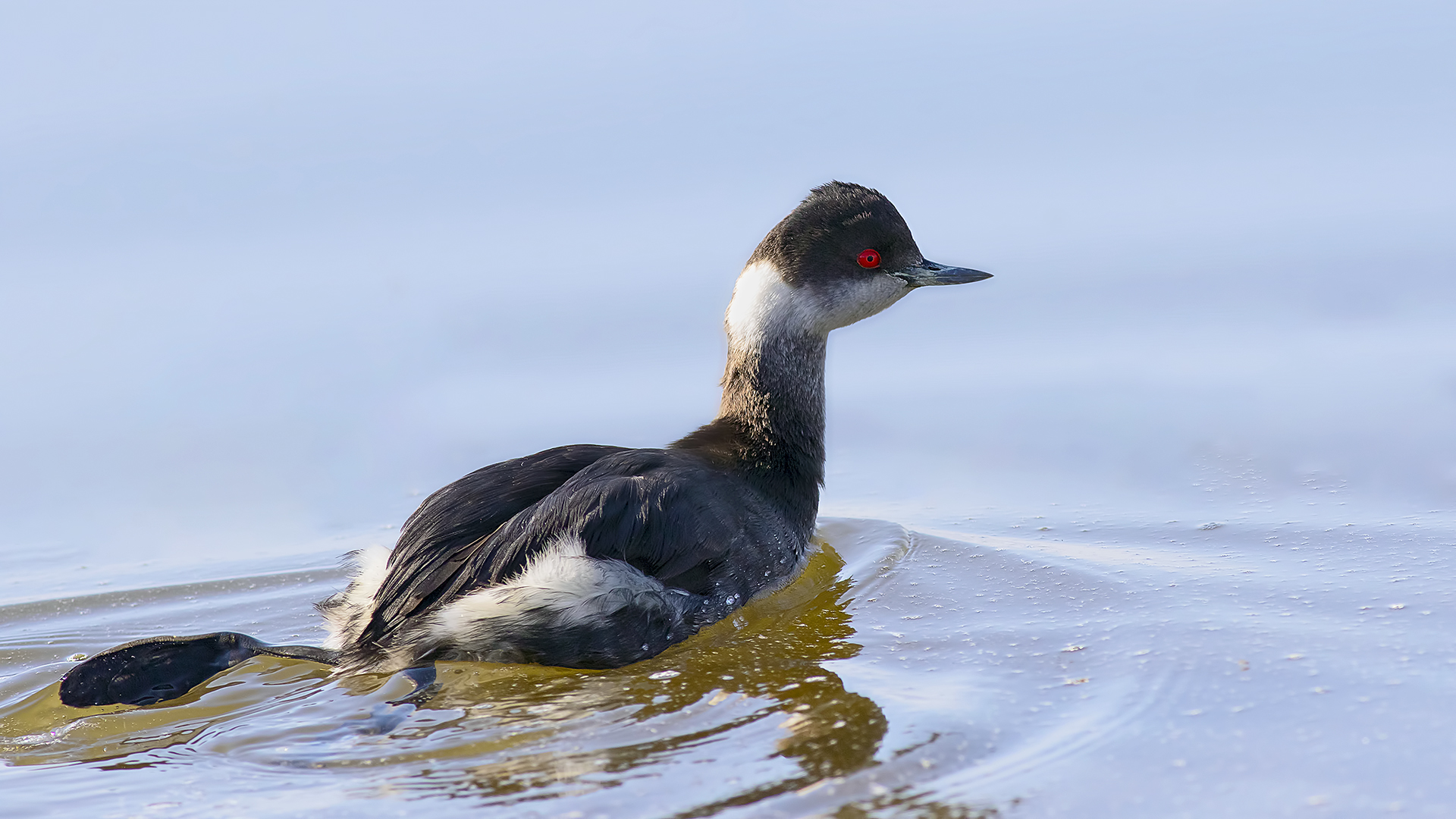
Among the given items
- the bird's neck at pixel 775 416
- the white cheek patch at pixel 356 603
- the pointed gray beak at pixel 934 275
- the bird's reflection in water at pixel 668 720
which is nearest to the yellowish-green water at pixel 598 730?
the bird's reflection in water at pixel 668 720

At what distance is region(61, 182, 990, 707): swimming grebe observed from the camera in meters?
4.46

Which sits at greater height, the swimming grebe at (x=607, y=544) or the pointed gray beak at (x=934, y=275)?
the pointed gray beak at (x=934, y=275)

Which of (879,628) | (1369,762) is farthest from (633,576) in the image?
(1369,762)

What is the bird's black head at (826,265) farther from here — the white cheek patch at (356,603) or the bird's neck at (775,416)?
the white cheek patch at (356,603)

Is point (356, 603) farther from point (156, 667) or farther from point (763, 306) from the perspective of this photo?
point (763, 306)

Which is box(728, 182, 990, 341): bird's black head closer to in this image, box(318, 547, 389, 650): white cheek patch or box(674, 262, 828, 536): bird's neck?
box(674, 262, 828, 536): bird's neck

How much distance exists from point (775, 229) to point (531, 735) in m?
2.51

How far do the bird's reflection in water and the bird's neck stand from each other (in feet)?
2.25

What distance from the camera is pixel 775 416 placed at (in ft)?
18.4

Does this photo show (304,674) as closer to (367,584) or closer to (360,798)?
(367,584)

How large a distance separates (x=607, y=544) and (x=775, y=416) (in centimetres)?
123

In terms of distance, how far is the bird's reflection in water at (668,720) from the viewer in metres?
3.62

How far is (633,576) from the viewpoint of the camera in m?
4.59

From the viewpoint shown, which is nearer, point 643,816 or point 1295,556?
point 643,816
